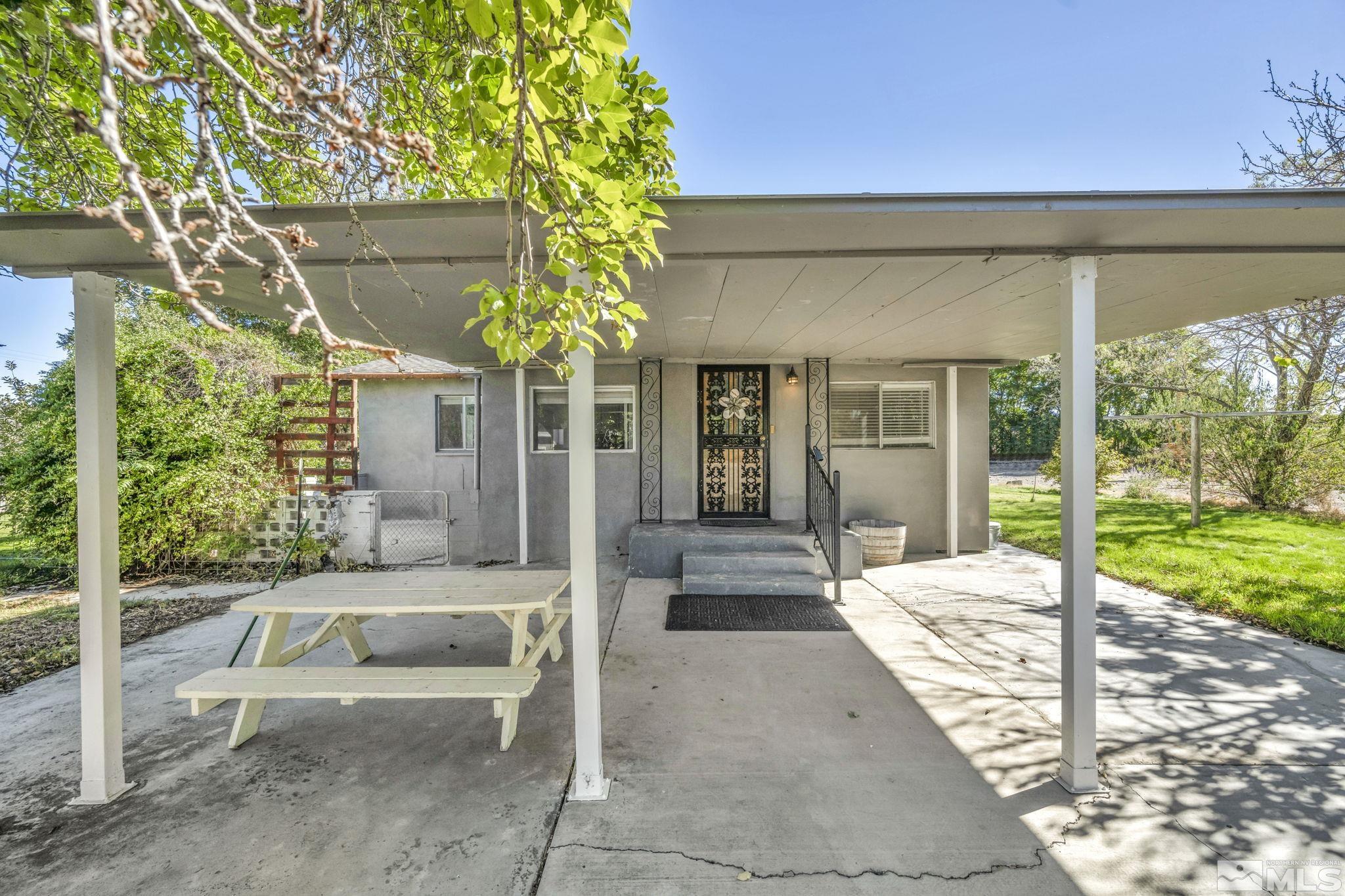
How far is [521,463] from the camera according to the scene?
6.66m

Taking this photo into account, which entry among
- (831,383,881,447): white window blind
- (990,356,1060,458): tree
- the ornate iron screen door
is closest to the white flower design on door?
the ornate iron screen door

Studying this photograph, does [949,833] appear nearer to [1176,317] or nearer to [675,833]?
[675,833]

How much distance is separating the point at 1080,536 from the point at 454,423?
8269mm

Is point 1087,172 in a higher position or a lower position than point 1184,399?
higher

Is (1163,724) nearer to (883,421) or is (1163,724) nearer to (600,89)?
(600,89)

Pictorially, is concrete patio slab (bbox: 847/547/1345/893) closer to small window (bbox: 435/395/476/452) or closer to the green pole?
the green pole

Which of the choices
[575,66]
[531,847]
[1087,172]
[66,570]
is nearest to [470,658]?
[531,847]

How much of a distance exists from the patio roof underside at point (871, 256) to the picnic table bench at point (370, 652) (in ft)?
5.93

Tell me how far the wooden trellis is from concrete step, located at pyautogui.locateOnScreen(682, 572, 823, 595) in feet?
16.2

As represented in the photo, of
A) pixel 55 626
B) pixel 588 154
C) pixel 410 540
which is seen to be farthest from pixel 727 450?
pixel 55 626

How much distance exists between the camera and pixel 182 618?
4871mm

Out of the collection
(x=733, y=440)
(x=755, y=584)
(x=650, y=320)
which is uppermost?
(x=650, y=320)

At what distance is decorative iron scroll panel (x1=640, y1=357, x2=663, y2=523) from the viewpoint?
670 centimetres

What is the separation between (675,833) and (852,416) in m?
5.75
